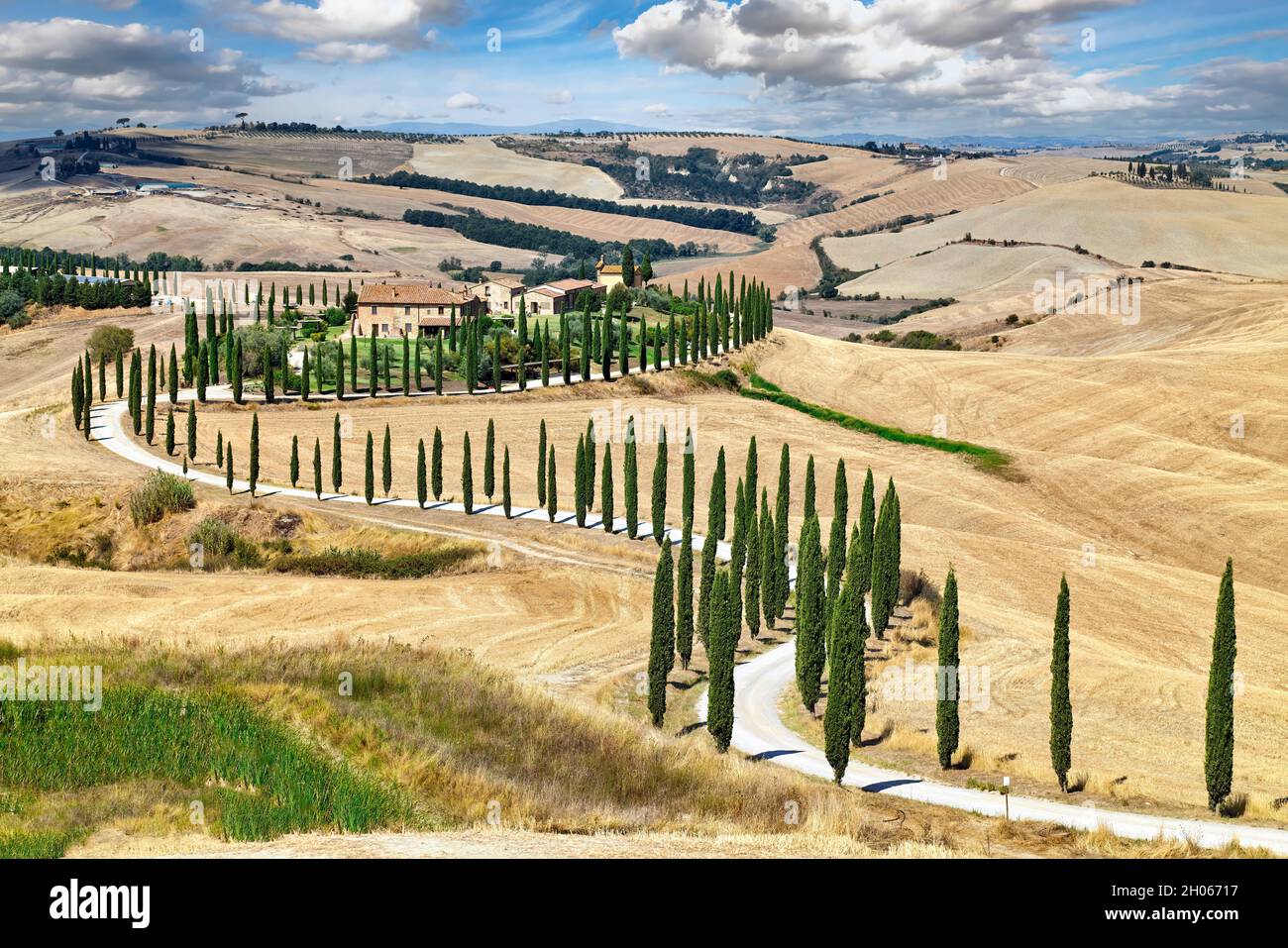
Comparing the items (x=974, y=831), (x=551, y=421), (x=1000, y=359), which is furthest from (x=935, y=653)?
(x=1000, y=359)

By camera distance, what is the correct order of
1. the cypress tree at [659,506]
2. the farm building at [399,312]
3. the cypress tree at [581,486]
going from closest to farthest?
the cypress tree at [659,506]
the cypress tree at [581,486]
the farm building at [399,312]

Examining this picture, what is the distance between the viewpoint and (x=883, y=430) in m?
115

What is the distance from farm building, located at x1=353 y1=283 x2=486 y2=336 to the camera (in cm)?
13338

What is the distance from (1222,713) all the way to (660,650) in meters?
21.0

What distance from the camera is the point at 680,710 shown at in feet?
164

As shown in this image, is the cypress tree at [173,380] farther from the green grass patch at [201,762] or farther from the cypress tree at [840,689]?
the cypress tree at [840,689]

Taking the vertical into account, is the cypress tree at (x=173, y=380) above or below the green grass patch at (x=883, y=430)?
above

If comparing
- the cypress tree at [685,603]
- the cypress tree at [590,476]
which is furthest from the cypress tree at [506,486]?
the cypress tree at [685,603]

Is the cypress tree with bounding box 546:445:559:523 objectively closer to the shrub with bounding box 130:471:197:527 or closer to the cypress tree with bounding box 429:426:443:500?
the cypress tree with bounding box 429:426:443:500

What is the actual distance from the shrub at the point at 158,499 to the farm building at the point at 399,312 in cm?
6038

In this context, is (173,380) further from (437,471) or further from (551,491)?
(551,491)

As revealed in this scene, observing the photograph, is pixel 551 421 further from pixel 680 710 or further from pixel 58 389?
pixel 680 710

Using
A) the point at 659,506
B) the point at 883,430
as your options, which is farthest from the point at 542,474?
the point at 883,430

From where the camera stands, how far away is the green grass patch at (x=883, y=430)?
10138 centimetres
